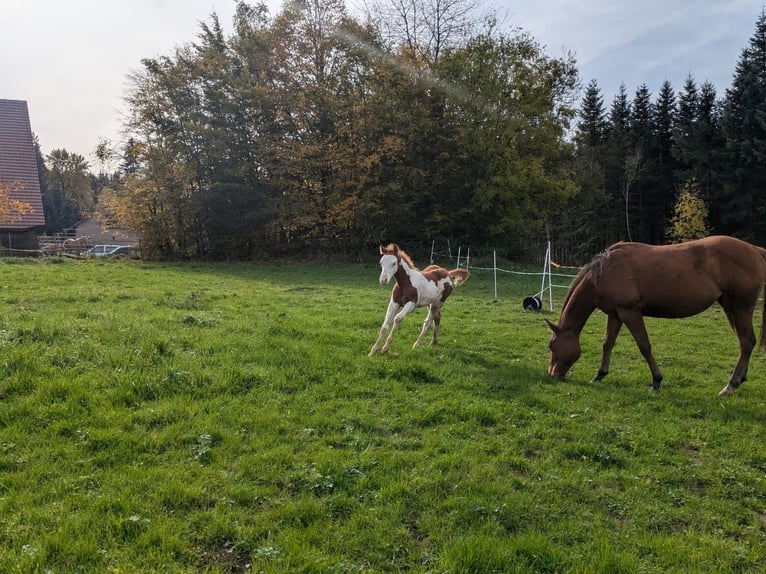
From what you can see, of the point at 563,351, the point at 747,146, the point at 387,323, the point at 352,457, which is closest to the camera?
the point at 352,457

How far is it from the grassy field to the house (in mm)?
24276

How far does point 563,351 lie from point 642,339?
3.36ft

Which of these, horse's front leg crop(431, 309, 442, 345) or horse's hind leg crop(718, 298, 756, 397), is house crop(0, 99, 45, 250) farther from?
horse's hind leg crop(718, 298, 756, 397)

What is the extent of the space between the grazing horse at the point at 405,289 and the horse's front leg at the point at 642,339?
3037 millimetres

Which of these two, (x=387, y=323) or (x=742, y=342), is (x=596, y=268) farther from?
(x=387, y=323)

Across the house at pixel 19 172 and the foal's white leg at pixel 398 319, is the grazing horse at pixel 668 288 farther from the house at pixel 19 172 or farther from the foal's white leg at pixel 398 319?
the house at pixel 19 172

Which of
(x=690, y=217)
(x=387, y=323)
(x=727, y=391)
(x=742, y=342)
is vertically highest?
(x=690, y=217)

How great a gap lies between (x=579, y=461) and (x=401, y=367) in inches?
109

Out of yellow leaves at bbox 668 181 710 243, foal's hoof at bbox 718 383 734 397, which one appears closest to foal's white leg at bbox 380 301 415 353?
foal's hoof at bbox 718 383 734 397

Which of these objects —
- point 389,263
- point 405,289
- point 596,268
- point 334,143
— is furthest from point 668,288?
point 334,143

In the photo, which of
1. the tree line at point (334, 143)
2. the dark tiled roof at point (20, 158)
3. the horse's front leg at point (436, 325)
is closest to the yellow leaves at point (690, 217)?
the tree line at point (334, 143)

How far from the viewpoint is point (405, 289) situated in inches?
309

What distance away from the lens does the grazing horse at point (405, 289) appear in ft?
24.7

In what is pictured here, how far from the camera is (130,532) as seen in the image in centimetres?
295
